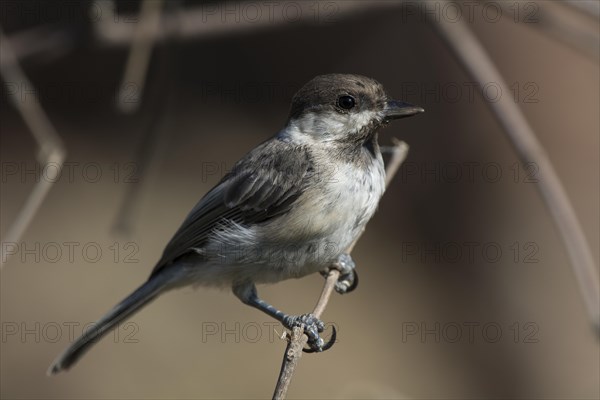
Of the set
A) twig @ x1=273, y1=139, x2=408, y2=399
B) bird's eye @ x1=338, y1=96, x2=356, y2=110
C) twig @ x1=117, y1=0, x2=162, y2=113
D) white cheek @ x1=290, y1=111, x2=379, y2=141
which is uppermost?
twig @ x1=117, y1=0, x2=162, y2=113

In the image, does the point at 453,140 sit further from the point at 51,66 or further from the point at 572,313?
the point at 51,66

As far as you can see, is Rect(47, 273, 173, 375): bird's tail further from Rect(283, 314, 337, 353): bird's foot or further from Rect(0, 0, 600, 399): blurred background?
Rect(0, 0, 600, 399): blurred background

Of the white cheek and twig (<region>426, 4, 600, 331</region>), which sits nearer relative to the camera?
twig (<region>426, 4, 600, 331</region>)

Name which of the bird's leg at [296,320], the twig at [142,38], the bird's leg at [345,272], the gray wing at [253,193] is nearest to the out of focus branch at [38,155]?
the twig at [142,38]

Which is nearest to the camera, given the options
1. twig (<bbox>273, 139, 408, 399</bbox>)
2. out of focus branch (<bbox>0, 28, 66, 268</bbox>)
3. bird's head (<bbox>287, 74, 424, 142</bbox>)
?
twig (<bbox>273, 139, 408, 399</bbox>)

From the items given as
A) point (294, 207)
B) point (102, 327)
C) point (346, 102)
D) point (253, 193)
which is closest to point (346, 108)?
point (346, 102)

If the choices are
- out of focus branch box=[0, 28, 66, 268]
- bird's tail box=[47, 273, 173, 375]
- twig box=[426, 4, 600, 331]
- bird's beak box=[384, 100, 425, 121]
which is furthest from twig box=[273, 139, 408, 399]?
out of focus branch box=[0, 28, 66, 268]

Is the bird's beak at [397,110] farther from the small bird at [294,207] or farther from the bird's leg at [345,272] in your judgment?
the bird's leg at [345,272]

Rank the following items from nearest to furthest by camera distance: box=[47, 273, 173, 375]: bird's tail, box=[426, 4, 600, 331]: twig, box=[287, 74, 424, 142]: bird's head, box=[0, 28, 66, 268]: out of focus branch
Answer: box=[426, 4, 600, 331]: twig < box=[0, 28, 66, 268]: out of focus branch < box=[287, 74, 424, 142]: bird's head < box=[47, 273, 173, 375]: bird's tail
